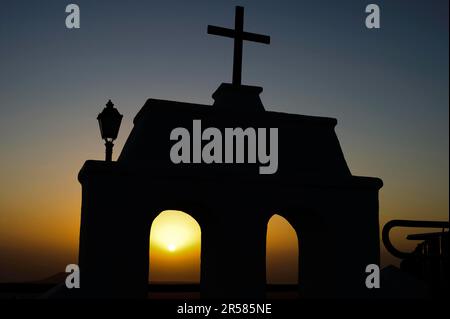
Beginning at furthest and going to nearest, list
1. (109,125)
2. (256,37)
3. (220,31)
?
(256,37) → (220,31) → (109,125)

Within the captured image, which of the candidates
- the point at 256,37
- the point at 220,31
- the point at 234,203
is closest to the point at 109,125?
the point at 234,203

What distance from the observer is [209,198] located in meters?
8.88

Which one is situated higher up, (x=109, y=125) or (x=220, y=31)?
(x=220, y=31)

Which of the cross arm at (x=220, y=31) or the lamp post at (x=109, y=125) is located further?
the cross arm at (x=220, y=31)

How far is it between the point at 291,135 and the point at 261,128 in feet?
1.94

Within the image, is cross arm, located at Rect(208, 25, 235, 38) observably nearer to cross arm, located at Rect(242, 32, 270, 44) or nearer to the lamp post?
cross arm, located at Rect(242, 32, 270, 44)

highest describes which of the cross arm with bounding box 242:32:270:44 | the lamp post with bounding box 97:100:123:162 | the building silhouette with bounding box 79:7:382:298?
the cross arm with bounding box 242:32:270:44

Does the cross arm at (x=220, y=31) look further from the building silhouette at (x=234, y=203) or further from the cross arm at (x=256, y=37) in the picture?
the cross arm at (x=256, y=37)

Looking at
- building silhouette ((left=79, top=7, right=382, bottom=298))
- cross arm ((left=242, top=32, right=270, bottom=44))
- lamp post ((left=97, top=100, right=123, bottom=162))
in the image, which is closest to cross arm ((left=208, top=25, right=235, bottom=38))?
building silhouette ((left=79, top=7, right=382, bottom=298))

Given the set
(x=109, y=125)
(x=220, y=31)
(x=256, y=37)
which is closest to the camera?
(x=109, y=125)

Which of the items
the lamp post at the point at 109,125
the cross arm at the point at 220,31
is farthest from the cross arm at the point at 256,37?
the lamp post at the point at 109,125

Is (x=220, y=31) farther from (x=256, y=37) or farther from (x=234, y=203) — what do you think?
(x=234, y=203)

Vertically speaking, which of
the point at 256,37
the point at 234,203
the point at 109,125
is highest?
the point at 256,37

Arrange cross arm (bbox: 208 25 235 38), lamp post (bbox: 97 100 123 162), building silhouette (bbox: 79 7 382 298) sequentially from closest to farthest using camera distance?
building silhouette (bbox: 79 7 382 298) → lamp post (bbox: 97 100 123 162) → cross arm (bbox: 208 25 235 38)
